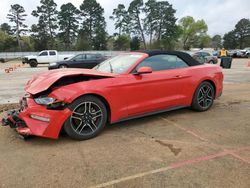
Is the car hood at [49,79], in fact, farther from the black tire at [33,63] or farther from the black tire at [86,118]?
the black tire at [33,63]

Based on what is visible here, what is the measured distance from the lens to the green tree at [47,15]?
6575 cm

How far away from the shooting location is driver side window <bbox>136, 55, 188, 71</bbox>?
5.13 metres

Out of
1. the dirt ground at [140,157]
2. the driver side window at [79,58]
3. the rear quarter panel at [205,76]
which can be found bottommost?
the dirt ground at [140,157]

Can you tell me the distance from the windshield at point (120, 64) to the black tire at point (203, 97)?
1.57 metres

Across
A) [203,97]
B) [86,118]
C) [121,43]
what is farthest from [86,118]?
[121,43]

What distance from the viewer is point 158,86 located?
5027 millimetres

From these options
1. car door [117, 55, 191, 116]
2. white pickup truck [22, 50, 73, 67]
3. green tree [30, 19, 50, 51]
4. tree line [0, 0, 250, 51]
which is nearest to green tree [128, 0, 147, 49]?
tree line [0, 0, 250, 51]

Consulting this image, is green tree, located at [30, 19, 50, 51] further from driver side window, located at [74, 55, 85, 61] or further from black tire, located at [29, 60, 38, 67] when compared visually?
driver side window, located at [74, 55, 85, 61]

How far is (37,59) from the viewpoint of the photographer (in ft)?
84.6

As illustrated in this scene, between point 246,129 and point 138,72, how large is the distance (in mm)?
2171

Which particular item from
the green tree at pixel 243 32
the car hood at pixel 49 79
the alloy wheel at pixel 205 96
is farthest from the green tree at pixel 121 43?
the car hood at pixel 49 79

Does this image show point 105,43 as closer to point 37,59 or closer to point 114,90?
point 37,59

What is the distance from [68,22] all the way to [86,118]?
66.6 m

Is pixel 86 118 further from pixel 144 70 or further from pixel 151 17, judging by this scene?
pixel 151 17
